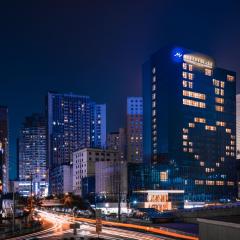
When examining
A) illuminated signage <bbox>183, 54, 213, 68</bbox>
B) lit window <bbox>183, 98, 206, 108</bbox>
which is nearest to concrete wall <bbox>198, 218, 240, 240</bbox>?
lit window <bbox>183, 98, 206, 108</bbox>

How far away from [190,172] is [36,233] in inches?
4924

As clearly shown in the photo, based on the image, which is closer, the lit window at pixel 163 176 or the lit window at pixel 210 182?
the lit window at pixel 163 176

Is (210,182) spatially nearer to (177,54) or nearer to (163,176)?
(163,176)

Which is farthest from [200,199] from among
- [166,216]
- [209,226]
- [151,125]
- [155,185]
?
[209,226]

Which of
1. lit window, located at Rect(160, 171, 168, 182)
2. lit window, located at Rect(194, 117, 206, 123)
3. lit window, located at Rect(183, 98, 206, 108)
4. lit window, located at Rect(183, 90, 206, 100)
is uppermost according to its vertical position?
lit window, located at Rect(183, 90, 206, 100)

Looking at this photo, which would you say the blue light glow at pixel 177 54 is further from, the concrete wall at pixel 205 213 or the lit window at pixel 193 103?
the concrete wall at pixel 205 213

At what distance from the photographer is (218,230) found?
39906 mm

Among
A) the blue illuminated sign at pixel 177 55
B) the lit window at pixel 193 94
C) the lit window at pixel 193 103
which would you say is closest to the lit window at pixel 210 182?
the lit window at pixel 193 103

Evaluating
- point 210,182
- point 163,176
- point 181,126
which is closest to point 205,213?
point 163,176

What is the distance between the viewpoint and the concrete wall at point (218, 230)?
3772cm

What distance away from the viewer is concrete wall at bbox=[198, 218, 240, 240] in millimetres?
37719

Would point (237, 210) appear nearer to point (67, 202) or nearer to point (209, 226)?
point (209, 226)

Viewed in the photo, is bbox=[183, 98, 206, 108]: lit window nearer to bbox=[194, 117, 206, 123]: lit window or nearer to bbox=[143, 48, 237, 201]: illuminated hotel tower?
bbox=[143, 48, 237, 201]: illuminated hotel tower

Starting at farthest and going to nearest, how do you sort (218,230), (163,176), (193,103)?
1. (193,103)
2. (163,176)
3. (218,230)
